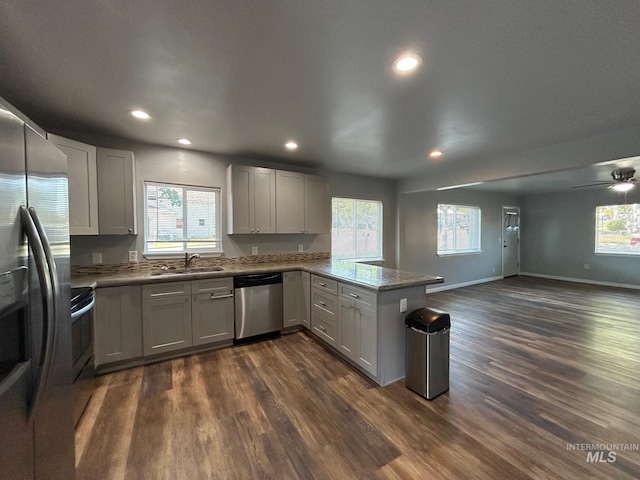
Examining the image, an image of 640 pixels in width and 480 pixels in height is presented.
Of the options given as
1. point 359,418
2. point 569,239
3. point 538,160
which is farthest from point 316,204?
point 569,239

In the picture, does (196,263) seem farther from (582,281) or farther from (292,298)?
(582,281)

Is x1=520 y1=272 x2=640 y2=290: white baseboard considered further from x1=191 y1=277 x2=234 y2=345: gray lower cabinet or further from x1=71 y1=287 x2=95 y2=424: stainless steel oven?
x1=71 y1=287 x2=95 y2=424: stainless steel oven

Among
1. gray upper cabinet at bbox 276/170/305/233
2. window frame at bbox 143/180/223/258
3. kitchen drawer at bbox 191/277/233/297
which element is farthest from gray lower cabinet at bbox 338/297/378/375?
window frame at bbox 143/180/223/258

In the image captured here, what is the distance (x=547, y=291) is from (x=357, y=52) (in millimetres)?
7168

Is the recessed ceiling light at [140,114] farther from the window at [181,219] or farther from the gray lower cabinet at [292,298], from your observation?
the gray lower cabinet at [292,298]

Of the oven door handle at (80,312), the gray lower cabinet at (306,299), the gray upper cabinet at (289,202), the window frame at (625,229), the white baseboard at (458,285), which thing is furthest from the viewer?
the window frame at (625,229)

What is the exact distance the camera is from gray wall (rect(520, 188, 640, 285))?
650 centimetres

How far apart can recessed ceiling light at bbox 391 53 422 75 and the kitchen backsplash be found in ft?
10.00

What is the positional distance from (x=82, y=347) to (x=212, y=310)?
3.96ft

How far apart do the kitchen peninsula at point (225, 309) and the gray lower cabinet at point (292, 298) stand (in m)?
0.09

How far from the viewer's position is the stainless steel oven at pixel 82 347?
6.28 feet

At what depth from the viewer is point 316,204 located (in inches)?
165

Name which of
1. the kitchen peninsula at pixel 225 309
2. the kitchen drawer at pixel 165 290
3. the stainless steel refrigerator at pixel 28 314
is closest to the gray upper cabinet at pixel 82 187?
the kitchen peninsula at pixel 225 309

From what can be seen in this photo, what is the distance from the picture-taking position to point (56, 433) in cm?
109
